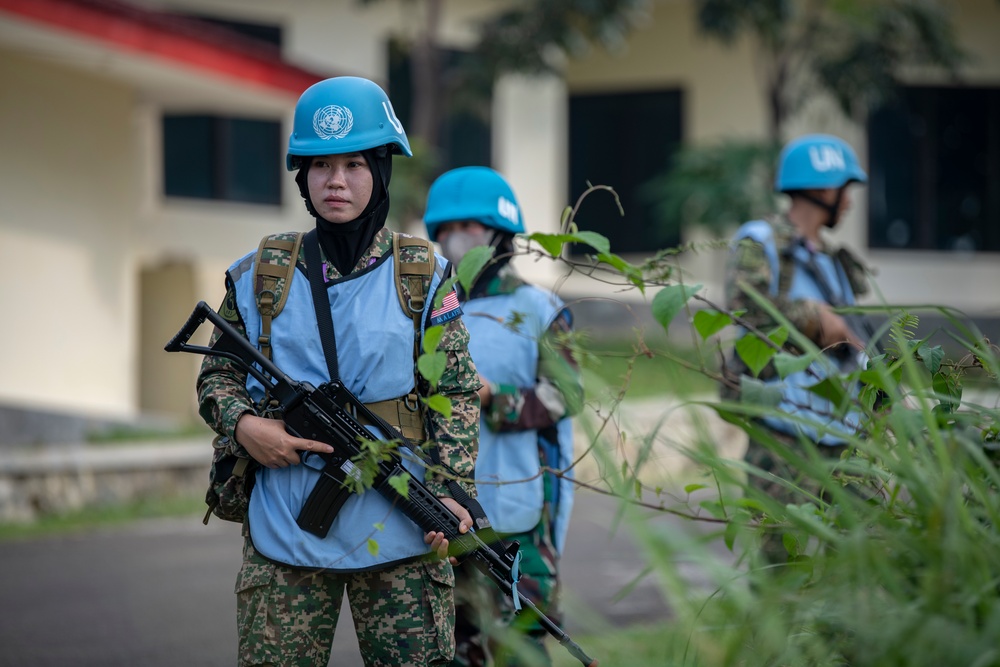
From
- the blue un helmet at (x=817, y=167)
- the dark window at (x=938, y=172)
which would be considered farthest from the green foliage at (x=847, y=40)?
the blue un helmet at (x=817, y=167)

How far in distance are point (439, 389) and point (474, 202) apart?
39.1 inches

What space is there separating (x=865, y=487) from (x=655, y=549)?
944 mm

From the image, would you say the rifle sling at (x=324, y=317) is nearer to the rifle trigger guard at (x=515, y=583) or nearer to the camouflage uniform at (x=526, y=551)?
the rifle trigger guard at (x=515, y=583)

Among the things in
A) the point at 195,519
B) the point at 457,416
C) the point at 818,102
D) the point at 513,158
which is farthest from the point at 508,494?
the point at 818,102

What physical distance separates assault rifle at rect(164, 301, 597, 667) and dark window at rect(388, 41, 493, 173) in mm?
9859

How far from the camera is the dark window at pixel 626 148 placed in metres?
16.7

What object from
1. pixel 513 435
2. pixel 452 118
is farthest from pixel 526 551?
pixel 452 118

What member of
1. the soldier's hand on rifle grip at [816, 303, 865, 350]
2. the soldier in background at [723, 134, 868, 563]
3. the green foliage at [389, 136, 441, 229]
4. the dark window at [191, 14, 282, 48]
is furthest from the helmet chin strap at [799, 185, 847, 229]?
the dark window at [191, 14, 282, 48]

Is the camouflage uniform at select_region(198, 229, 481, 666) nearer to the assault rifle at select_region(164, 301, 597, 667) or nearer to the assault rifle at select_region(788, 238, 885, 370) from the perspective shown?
the assault rifle at select_region(164, 301, 597, 667)

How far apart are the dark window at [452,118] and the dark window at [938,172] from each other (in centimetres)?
524

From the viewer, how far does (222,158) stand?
12.2 meters

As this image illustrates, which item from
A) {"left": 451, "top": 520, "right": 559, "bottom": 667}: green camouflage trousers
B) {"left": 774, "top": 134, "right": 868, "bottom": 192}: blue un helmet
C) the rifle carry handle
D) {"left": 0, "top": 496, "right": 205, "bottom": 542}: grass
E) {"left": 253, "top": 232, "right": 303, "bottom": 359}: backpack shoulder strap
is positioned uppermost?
{"left": 774, "top": 134, "right": 868, "bottom": 192}: blue un helmet

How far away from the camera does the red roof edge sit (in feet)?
24.9

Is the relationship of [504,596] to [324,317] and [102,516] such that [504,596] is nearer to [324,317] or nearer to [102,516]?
[324,317]
